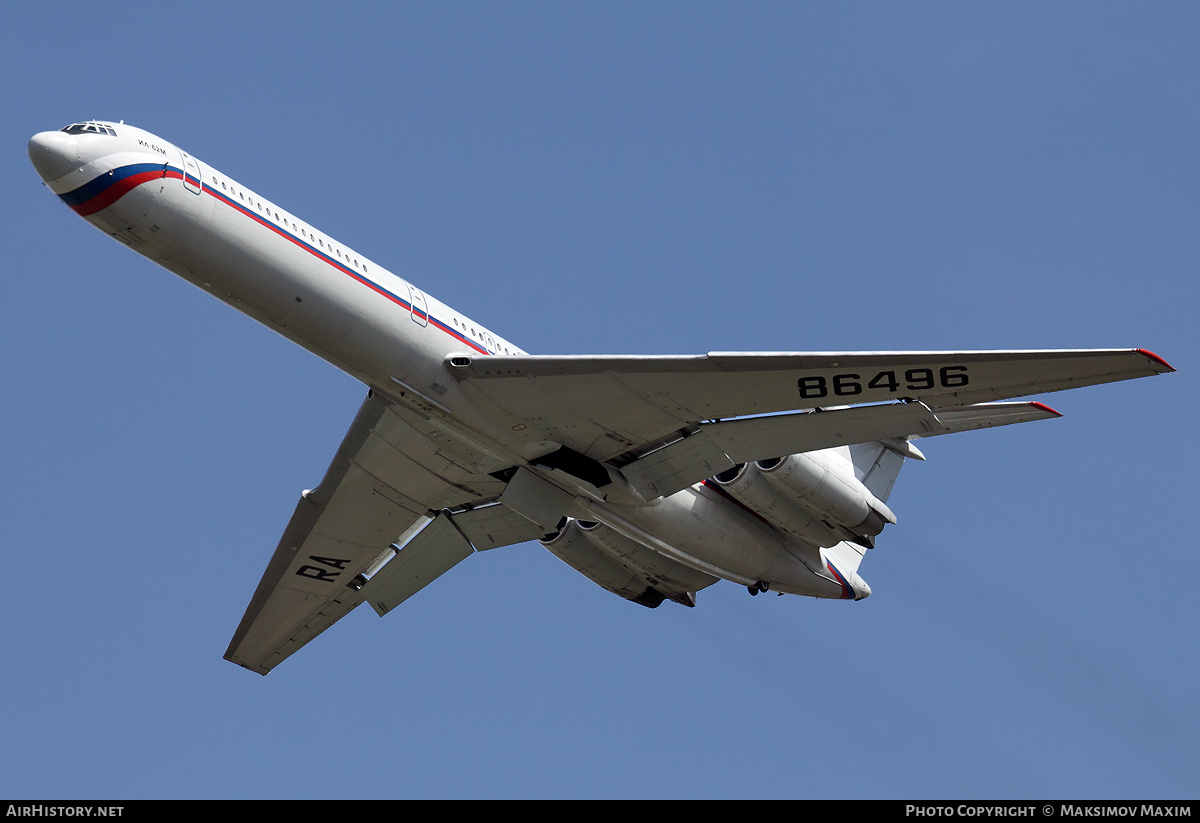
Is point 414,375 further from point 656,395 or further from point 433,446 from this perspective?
point 656,395

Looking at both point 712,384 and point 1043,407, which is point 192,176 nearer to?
point 712,384

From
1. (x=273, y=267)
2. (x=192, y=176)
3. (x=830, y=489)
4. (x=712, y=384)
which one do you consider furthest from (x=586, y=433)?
(x=192, y=176)

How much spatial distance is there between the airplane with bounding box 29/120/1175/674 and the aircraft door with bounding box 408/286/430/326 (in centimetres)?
3

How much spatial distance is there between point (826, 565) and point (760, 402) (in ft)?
26.0

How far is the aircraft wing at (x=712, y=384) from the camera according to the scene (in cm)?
2102

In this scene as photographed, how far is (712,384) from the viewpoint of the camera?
2308 cm

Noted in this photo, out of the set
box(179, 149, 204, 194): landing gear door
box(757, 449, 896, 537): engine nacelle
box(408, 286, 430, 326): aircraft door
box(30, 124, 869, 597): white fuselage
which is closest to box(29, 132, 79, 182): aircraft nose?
box(30, 124, 869, 597): white fuselage

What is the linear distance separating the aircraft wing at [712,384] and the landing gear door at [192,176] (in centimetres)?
531

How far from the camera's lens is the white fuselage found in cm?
2227

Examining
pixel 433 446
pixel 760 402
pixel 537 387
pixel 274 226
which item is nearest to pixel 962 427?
pixel 760 402

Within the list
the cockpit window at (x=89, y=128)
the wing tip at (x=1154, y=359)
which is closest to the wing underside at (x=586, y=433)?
the wing tip at (x=1154, y=359)

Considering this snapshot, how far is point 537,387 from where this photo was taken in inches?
930

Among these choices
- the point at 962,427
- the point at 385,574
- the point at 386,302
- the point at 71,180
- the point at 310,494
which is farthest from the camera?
the point at 385,574

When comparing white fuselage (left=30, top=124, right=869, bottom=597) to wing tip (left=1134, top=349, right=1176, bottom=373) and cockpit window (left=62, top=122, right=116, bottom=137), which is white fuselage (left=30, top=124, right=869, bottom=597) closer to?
cockpit window (left=62, top=122, right=116, bottom=137)
